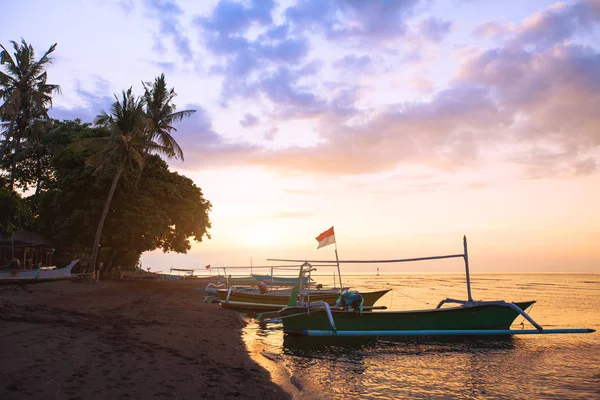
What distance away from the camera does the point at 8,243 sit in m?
25.9

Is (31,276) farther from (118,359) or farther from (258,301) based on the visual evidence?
(118,359)

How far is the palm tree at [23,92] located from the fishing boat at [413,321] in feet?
87.3

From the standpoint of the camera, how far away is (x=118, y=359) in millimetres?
7359

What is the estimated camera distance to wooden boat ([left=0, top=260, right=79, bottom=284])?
2103cm

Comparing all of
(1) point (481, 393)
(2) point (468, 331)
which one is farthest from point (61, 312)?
(2) point (468, 331)

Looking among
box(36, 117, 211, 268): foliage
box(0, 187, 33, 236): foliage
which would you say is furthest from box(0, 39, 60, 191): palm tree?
box(0, 187, 33, 236): foliage

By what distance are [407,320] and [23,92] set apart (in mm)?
31280

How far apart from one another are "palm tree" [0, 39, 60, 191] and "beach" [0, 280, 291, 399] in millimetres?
20568

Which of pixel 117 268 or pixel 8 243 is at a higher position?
pixel 8 243

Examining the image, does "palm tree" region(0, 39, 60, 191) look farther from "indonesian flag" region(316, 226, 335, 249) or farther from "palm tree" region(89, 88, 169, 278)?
"indonesian flag" region(316, 226, 335, 249)

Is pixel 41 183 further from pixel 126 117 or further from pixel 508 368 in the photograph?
pixel 508 368

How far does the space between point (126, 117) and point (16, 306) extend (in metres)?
14.9

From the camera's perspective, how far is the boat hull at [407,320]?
42.5 ft

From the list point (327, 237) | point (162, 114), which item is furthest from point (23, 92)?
point (327, 237)
